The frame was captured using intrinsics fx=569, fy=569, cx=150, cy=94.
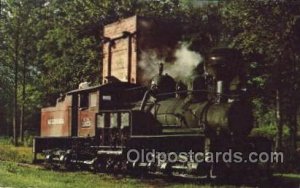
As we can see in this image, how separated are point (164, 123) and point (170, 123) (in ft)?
0.98

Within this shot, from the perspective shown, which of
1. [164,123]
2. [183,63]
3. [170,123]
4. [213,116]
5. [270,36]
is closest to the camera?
[213,116]

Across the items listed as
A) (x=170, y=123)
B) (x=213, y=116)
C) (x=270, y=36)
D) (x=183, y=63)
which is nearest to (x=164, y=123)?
(x=170, y=123)

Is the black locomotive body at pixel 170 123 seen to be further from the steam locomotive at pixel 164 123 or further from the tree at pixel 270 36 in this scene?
the tree at pixel 270 36

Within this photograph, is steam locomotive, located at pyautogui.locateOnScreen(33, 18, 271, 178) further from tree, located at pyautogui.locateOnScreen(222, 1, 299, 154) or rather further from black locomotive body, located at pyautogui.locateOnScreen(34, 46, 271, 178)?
tree, located at pyautogui.locateOnScreen(222, 1, 299, 154)

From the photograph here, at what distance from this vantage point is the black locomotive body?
1374cm

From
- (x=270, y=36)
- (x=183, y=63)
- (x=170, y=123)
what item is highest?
(x=270, y=36)

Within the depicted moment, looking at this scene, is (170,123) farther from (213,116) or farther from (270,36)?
(270,36)

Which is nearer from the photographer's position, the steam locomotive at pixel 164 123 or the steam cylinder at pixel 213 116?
the steam cylinder at pixel 213 116

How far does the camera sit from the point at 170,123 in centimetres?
1500

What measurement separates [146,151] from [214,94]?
2777 millimetres

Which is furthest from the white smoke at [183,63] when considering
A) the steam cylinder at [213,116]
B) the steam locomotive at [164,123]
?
the steam cylinder at [213,116]

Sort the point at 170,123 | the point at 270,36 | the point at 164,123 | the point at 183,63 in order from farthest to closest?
the point at 270,36 → the point at 183,63 → the point at 164,123 → the point at 170,123

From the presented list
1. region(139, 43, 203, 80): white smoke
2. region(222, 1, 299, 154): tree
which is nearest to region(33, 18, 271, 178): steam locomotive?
region(139, 43, 203, 80): white smoke

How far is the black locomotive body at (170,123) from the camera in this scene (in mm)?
13742
